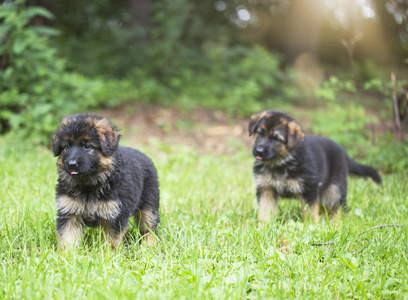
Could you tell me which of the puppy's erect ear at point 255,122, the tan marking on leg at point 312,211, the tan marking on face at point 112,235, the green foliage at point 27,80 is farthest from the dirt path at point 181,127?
the tan marking on face at point 112,235

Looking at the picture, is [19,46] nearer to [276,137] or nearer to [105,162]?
[105,162]

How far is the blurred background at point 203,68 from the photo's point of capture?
22.7 ft

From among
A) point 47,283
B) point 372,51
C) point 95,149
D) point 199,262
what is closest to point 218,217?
point 199,262

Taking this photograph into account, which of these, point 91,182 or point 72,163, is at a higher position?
point 72,163

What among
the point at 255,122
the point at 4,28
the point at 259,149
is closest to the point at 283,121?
the point at 255,122

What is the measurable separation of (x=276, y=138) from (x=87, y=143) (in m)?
2.19

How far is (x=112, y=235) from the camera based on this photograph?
3.14 meters

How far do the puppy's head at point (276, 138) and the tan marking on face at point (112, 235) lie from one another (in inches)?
71.9

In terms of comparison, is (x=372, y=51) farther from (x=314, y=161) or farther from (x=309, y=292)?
A: (x=309, y=292)

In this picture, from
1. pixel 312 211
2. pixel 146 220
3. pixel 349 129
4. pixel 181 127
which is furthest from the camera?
pixel 181 127

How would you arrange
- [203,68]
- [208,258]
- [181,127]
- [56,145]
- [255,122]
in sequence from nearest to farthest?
1. [208,258]
2. [56,145]
3. [255,122]
4. [181,127]
5. [203,68]

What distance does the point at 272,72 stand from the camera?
11.5 m

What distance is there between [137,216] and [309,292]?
1774mm

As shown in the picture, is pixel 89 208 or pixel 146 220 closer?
pixel 89 208
